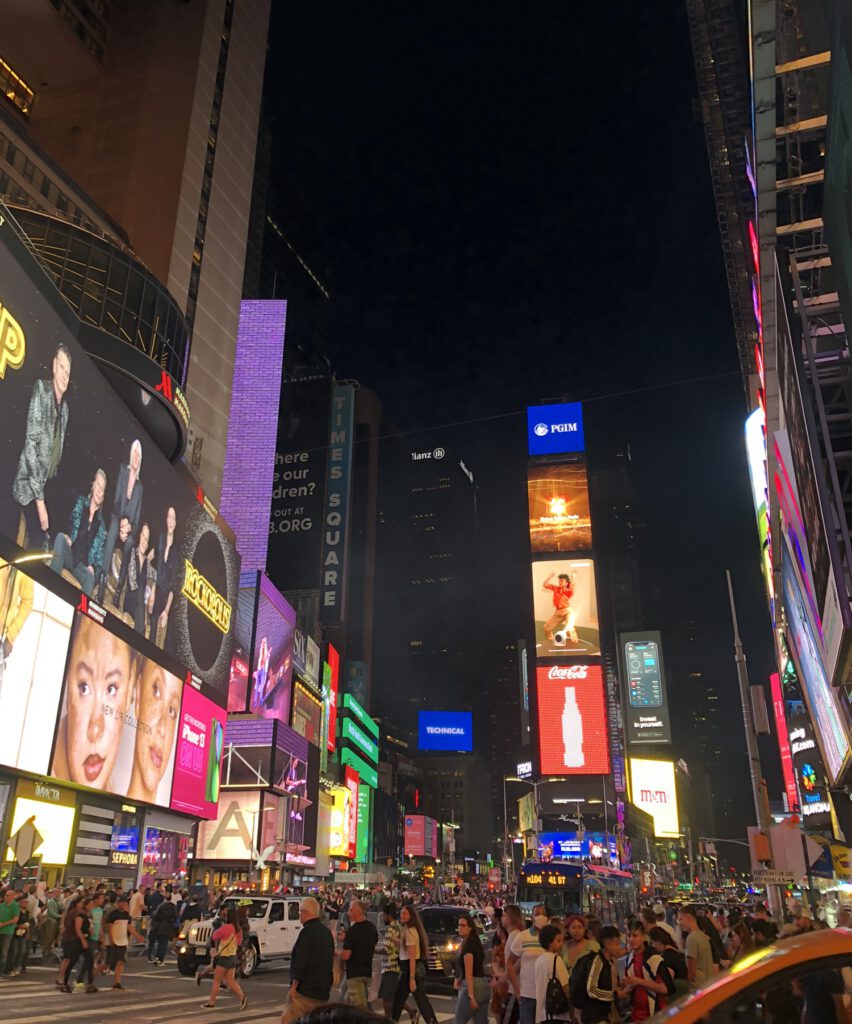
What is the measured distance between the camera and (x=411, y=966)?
1070 cm

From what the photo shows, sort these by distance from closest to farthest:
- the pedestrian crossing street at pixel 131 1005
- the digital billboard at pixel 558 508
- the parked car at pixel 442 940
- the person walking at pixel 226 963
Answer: the pedestrian crossing street at pixel 131 1005, the person walking at pixel 226 963, the parked car at pixel 442 940, the digital billboard at pixel 558 508

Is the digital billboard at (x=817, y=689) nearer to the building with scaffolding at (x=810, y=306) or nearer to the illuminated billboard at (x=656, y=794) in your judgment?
the building with scaffolding at (x=810, y=306)

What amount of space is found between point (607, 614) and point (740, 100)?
124243 millimetres

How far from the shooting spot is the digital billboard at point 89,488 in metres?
24.6

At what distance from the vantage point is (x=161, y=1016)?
41.3 ft

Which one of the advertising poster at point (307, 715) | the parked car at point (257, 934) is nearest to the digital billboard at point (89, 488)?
the parked car at point (257, 934)

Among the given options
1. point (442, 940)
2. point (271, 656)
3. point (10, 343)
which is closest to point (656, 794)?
point (271, 656)

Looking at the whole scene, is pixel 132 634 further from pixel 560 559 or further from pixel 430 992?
pixel 560 559

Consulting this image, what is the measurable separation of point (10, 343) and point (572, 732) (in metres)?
73.2

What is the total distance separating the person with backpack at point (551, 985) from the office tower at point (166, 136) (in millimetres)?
53688

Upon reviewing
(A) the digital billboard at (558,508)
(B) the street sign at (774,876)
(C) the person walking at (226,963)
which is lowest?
(C) the person walking at (226,963)

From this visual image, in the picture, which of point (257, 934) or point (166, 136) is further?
point (166, 136)

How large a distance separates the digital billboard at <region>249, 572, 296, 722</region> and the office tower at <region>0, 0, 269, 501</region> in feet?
31.4

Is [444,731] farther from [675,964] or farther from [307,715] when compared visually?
[675,964]
